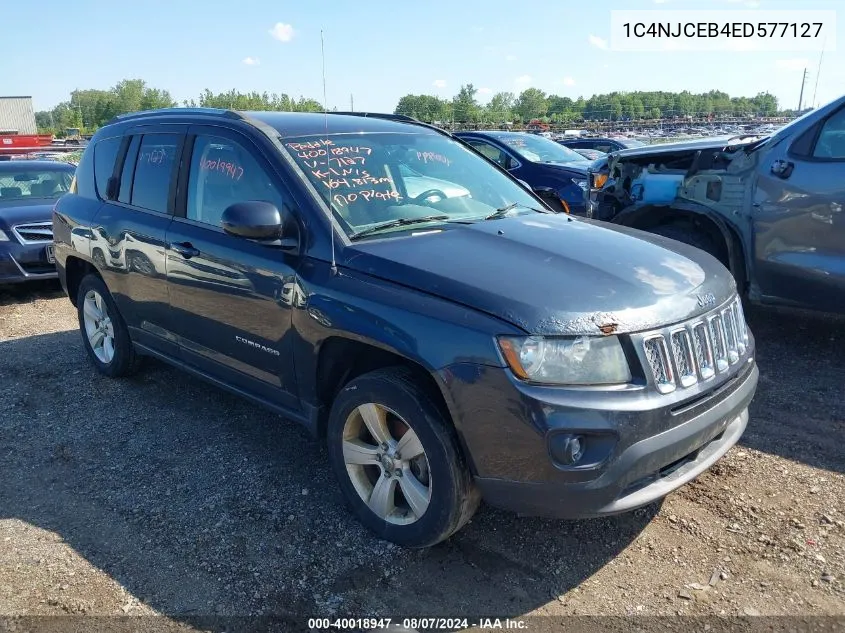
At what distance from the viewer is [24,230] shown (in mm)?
7859

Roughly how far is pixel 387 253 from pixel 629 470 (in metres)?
1.35

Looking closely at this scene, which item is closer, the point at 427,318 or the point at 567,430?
the point at 567,430

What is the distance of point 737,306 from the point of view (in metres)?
3.25

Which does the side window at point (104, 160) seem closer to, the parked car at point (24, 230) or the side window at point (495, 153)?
the parked car at point (24, 230)

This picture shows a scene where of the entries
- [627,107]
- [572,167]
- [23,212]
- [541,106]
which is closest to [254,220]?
[23,212]

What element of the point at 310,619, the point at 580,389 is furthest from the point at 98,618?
the point at 580,389

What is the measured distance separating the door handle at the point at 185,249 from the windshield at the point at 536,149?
24.7ft

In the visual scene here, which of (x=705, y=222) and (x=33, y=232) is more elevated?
(x=705, y=222)

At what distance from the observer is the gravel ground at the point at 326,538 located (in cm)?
274

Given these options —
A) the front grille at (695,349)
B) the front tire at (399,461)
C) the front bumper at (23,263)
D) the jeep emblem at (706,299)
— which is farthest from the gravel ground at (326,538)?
the front bumper at (23,263)

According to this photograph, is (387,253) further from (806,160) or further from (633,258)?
(806,160)

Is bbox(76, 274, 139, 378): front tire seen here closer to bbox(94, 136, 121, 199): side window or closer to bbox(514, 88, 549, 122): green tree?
bbox(94, 136, 121, 199): side window

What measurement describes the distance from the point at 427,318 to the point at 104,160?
135 inches

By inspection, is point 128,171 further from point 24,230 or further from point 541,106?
point 541,106
